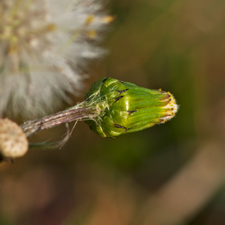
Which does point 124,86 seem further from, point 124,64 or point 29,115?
point 124,64

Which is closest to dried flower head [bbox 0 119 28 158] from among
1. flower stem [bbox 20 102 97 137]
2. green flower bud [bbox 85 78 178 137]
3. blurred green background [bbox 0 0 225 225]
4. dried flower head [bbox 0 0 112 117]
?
flower stem [bbox 20 102 97 137]

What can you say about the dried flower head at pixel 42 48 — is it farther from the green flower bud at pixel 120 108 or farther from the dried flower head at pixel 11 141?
the dried flower head at pixel 11 141

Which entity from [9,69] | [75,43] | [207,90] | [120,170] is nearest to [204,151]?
[207,90]

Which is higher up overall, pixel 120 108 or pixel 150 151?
pixel 120 108

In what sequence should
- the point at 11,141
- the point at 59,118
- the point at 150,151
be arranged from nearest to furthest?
the point at 11,141, the point at 59,118, the point at 150,151

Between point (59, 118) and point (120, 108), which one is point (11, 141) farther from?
point (120, 108)

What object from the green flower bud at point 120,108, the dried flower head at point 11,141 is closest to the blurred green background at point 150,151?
the green flower bud at point 120,108

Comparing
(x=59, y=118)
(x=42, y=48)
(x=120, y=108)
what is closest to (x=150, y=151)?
(x=42, y=48)
